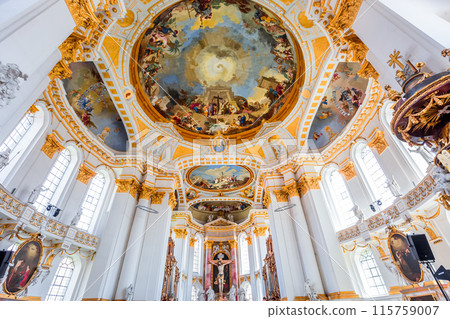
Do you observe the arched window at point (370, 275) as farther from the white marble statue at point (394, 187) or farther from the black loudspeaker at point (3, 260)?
the black loudspeaker at point (3, 260)

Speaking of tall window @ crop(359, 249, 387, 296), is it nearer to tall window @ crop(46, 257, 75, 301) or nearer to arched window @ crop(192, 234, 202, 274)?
tall window @ crop(46, 257, 75, 301)

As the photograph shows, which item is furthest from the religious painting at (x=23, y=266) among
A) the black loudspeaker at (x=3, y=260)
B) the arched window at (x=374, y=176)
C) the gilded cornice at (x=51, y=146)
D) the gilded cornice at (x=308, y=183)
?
the arched window at (x=374, y=176)

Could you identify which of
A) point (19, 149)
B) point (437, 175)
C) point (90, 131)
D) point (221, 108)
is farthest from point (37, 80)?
point (221, 108)

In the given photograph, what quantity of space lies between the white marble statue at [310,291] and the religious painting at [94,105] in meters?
13.4

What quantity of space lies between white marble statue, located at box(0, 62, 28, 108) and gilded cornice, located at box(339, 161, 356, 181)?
1388cm

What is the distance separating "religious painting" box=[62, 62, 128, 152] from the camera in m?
11.4

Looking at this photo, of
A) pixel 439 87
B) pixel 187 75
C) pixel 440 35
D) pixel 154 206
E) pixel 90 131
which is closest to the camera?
pixel 439 87

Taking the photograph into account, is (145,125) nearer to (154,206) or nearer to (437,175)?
(154,206)

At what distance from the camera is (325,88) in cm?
1288

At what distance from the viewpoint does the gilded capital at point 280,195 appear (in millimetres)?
14501

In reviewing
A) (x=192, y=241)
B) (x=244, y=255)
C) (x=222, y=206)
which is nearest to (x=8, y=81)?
(x=192, y=241)

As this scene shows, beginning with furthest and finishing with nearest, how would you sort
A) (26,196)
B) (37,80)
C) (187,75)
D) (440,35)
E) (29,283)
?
(187,75)
(26,196)
(29,283)
(37,80)
(440,35)

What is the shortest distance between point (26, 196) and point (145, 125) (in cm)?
791

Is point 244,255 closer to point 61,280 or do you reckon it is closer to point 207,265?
point 207,265
